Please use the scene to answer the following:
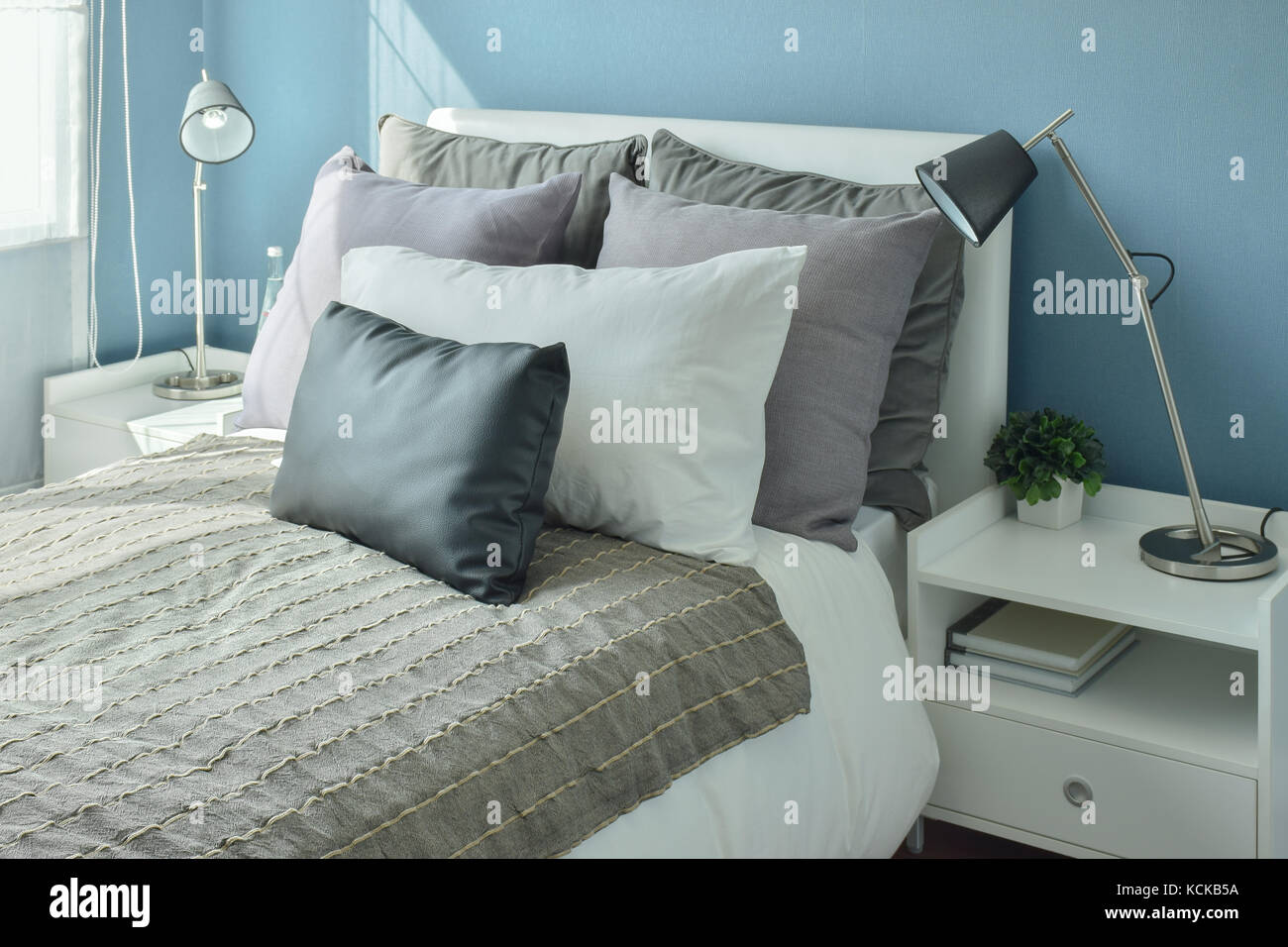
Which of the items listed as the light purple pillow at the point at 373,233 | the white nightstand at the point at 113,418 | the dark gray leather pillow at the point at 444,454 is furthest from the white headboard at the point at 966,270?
the white nightstand at the point at 113,418

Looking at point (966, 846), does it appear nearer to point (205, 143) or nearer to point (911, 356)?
point (911, 356)

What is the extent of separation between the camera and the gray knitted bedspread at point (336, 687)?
1.19 metres

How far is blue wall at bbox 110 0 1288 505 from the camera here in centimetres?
202

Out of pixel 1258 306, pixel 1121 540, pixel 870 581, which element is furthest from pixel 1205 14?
pixel 870 581

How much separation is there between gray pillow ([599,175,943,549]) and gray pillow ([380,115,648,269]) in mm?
386

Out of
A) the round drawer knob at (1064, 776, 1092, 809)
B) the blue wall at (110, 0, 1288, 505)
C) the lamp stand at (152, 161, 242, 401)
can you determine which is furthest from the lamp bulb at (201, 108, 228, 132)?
the round drawer knob at (1064, 776, 1092, 809)

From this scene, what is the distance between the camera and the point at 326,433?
5.89ft

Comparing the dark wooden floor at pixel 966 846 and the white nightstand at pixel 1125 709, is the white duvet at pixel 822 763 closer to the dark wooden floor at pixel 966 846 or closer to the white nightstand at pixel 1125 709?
the white nightstand at pixel 1125 709

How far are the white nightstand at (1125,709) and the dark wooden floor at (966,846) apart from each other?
0.14 meters

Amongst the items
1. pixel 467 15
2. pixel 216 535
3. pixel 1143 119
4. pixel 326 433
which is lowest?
pixel 216 535
